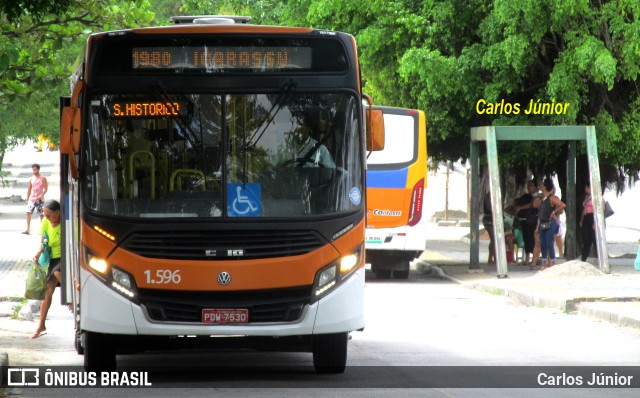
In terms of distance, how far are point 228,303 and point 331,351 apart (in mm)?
1222

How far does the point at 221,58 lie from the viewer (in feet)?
36.2

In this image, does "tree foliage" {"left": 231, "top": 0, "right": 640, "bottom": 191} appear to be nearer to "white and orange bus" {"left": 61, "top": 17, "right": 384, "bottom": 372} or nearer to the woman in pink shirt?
the woman in pink shirt

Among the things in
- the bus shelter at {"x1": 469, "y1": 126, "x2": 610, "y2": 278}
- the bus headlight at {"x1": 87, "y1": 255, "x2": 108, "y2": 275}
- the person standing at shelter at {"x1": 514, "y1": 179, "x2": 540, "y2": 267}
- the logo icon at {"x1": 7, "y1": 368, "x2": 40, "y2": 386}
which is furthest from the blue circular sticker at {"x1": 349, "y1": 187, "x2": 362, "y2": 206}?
the person standing at shelter at {"x1": 514, "y1": 179, "x2": 540, "y2": 267}

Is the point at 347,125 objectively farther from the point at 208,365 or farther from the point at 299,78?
the point at 208,365

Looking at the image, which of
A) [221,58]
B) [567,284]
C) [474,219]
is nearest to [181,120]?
[221,58]

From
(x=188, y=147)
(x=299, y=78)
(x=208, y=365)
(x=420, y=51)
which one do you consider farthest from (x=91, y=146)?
(x=420, y=51)

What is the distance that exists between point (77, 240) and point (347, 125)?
9.20ft

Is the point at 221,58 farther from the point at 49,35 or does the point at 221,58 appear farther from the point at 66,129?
the point at 49,35

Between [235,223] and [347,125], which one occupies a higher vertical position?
[347,125]

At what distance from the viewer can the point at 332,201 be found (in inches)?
432

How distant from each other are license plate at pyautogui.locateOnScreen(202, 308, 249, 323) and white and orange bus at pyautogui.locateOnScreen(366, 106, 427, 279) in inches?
548

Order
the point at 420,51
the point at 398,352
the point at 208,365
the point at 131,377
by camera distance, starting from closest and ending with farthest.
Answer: the point at 131,377 → the point at 208,365 → the point at 398,352 → the point at 420,51

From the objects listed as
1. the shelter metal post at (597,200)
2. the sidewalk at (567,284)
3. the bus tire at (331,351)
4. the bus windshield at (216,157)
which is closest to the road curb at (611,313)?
the sidewalk at (567,284)

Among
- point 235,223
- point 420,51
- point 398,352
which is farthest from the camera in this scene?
point 420,51
